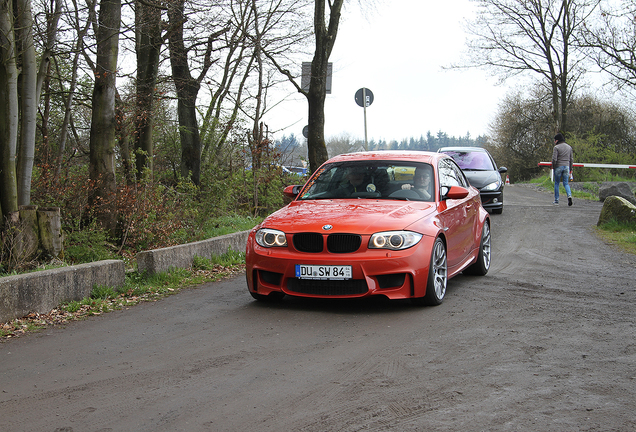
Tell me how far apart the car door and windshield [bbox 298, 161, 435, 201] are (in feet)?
0.87

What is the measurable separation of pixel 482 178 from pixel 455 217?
925 centimetres

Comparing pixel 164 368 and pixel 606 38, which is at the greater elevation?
pixel 606 38

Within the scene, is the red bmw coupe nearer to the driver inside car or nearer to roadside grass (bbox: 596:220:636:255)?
the driver inside car

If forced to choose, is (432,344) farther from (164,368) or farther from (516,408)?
(164,368)

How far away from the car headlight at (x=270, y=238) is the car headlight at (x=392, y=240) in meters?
0.93

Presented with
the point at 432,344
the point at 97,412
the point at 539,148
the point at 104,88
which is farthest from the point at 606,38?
the point at 97,412

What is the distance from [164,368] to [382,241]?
258 cm

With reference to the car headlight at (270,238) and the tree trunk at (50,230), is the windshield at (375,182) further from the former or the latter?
the tree trunk at (50,230)

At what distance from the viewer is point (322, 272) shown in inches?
Answer: 248

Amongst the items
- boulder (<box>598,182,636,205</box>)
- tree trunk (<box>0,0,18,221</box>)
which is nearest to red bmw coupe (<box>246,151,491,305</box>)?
tree trunk (<box>0,0,18,221</box>)

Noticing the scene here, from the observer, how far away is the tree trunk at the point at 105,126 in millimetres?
10094

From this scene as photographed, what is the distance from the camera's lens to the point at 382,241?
6.29 meters

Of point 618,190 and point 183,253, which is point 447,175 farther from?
point 618,190

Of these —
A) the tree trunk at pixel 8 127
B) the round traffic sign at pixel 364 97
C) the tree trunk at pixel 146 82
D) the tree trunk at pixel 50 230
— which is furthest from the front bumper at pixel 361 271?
the round traffic sign at pixel 364 97
